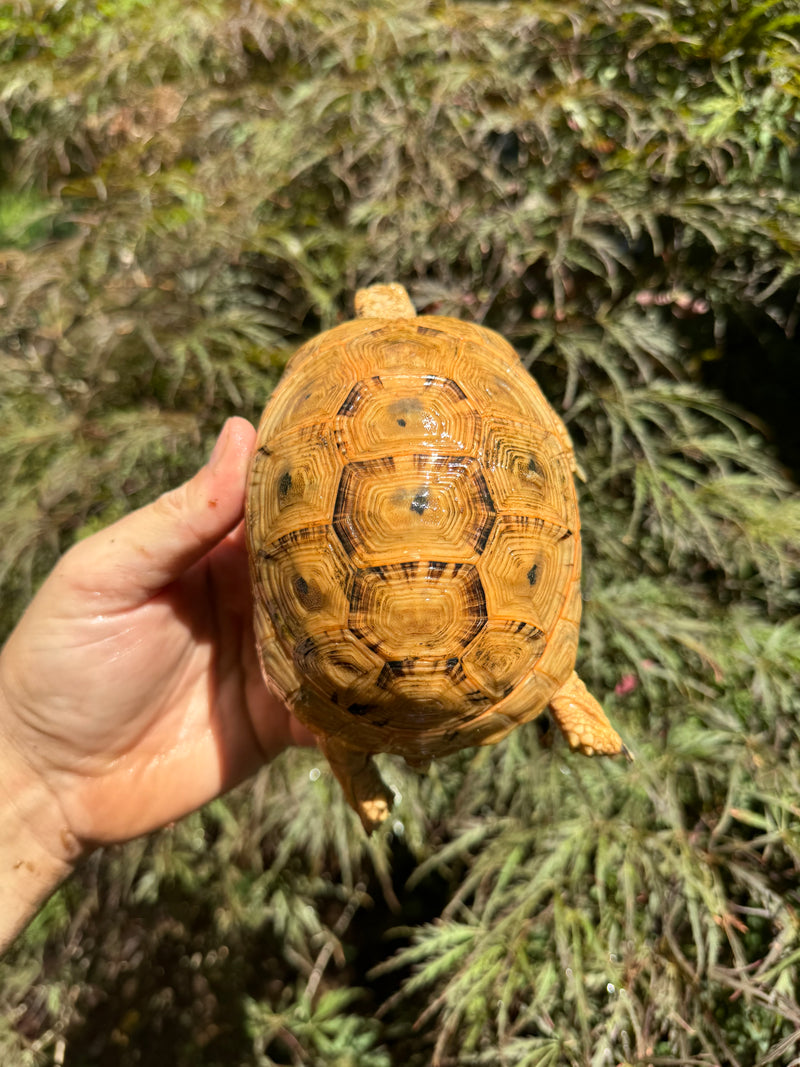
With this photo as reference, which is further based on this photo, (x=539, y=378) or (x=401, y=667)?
(x=539, y=378)

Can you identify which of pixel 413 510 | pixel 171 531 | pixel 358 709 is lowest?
pixel 358 709

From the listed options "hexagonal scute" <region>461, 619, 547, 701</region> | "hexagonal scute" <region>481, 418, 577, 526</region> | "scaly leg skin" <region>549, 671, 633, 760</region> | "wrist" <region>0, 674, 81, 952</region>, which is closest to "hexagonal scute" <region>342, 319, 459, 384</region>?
"hexagonal scute" <region>481, 418, 577, 526</region>

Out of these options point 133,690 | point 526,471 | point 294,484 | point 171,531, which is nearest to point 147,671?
point 133,690

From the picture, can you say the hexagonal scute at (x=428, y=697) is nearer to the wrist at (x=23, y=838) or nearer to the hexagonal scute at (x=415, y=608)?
the hexagonal scute at (x=415, y=608)

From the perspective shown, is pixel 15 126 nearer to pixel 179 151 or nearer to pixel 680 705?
pixel 179 151

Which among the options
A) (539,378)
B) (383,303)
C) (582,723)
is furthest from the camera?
(539,378)

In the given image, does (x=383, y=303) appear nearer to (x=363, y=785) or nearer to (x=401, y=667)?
(x=401, y=667)

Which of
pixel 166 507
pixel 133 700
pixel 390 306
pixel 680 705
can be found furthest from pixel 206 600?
pixel 680 705
